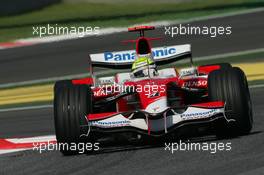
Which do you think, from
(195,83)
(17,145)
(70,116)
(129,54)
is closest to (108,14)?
(129,54)

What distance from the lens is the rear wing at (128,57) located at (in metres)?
12.6

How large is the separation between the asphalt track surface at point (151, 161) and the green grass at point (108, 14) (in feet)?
52.0

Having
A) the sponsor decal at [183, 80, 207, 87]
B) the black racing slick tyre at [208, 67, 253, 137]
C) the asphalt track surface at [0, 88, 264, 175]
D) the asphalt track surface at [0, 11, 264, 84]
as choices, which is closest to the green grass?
the asphalt track surface at [0, 11, 264, 84]

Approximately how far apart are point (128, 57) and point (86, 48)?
11378 mm

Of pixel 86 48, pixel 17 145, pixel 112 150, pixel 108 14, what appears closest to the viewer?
pixel 112 150

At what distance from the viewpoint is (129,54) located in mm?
12633

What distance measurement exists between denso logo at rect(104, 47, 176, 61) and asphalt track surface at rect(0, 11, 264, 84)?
814 centimetres

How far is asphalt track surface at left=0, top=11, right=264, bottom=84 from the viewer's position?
2148 cm

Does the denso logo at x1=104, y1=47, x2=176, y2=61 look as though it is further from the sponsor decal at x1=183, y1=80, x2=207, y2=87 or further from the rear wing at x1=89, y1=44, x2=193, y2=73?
the sponsor decal at x1=183, y1=80, x2=207, y2=87

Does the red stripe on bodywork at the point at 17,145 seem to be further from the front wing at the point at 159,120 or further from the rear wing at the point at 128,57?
the front wing at the point at 159,120

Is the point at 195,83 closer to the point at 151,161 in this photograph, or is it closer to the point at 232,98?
the point at 232,98

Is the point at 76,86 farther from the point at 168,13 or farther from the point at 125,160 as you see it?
the point at 168,13

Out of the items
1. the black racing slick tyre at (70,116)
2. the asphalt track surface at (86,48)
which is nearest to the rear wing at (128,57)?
the black racing slick tyre at (70,116)

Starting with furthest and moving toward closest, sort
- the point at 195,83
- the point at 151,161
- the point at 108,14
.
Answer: the point at 108,14 < the point at 195,83 < the point at 151,161
